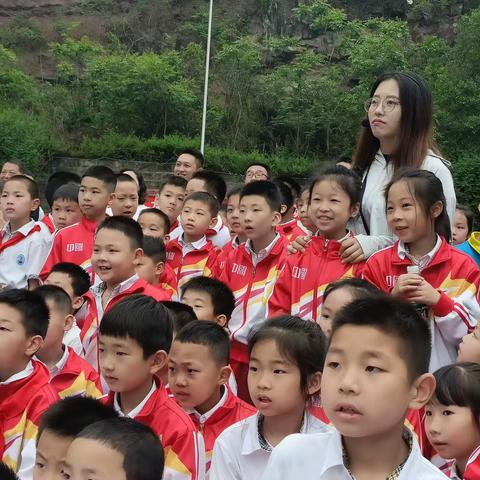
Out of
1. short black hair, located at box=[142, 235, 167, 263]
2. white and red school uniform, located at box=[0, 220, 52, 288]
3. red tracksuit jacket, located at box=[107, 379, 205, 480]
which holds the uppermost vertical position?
red tracksuit jacket, located at box=[107, 379, 205, 480]

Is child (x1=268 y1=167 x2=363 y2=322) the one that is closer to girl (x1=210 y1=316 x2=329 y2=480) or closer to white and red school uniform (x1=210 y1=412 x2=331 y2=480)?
girl (x1=210 y1=316 x2=329 y2=480)

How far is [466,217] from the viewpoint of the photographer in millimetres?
6145

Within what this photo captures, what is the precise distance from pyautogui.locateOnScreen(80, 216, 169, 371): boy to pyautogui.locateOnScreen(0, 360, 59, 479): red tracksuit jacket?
0.93 metres

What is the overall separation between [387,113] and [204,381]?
1343 mm

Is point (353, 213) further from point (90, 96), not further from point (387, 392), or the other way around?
point (90, 96)

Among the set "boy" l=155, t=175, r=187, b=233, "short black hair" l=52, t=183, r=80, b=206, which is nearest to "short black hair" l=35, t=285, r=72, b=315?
"short black hair" l=52, t=183, r=80, b=206

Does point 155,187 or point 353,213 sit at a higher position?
point 353,213

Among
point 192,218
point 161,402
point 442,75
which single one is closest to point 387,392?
point 161,402

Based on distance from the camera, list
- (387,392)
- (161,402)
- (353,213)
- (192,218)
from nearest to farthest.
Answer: (387,392) < (161,402) < (353,213) < (192,218)

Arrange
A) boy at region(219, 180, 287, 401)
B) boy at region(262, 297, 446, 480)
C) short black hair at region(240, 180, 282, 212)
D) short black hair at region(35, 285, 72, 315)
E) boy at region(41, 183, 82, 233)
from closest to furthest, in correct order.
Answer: boy at region(262, 297, 446, 480)
short black hair at region(35, 285, 72, 315)
boy at region(219, 180, 287, 401)
short black hair at region(240, 180, 282, 212)
boy at region(41, 183, 82, 233)

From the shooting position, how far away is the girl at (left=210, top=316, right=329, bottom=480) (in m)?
2.51

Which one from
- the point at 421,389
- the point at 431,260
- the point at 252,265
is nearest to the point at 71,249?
the point at 252,265

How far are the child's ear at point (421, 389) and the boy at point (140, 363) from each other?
46.5 inches

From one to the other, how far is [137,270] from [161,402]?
1834 millimetres
